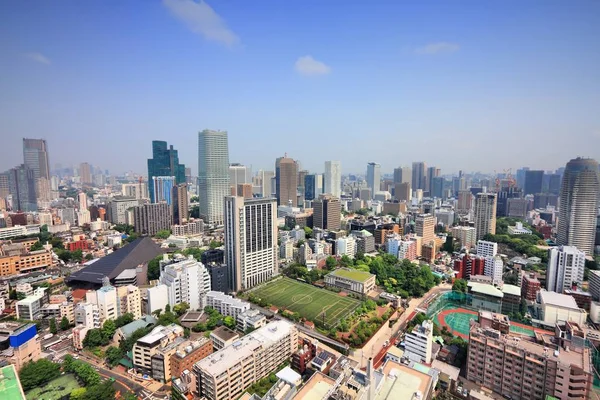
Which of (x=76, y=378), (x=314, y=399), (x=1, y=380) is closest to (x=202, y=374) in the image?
(x=314, y=399)

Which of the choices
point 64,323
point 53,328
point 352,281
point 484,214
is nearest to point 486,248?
point 484,214

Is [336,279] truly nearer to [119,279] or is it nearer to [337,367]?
[337,367]

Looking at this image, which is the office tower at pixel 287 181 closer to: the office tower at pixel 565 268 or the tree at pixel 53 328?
the office tower at pixel 565 268

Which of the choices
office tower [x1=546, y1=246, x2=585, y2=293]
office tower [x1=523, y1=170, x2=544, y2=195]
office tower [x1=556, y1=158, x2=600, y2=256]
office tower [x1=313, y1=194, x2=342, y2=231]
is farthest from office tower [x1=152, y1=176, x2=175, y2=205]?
office tower [x1=523, y1=170, x2=544, y2=195]

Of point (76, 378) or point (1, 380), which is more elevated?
point (1, 380)

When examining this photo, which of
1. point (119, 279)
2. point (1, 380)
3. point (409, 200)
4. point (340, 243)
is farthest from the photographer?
point (409, 200)

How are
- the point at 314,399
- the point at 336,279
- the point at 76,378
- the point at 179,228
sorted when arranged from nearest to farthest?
the point at 314,399 < the point at 76,378 < the point at 336,279 < the point at 179,228

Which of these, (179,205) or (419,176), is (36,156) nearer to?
(179,205)
